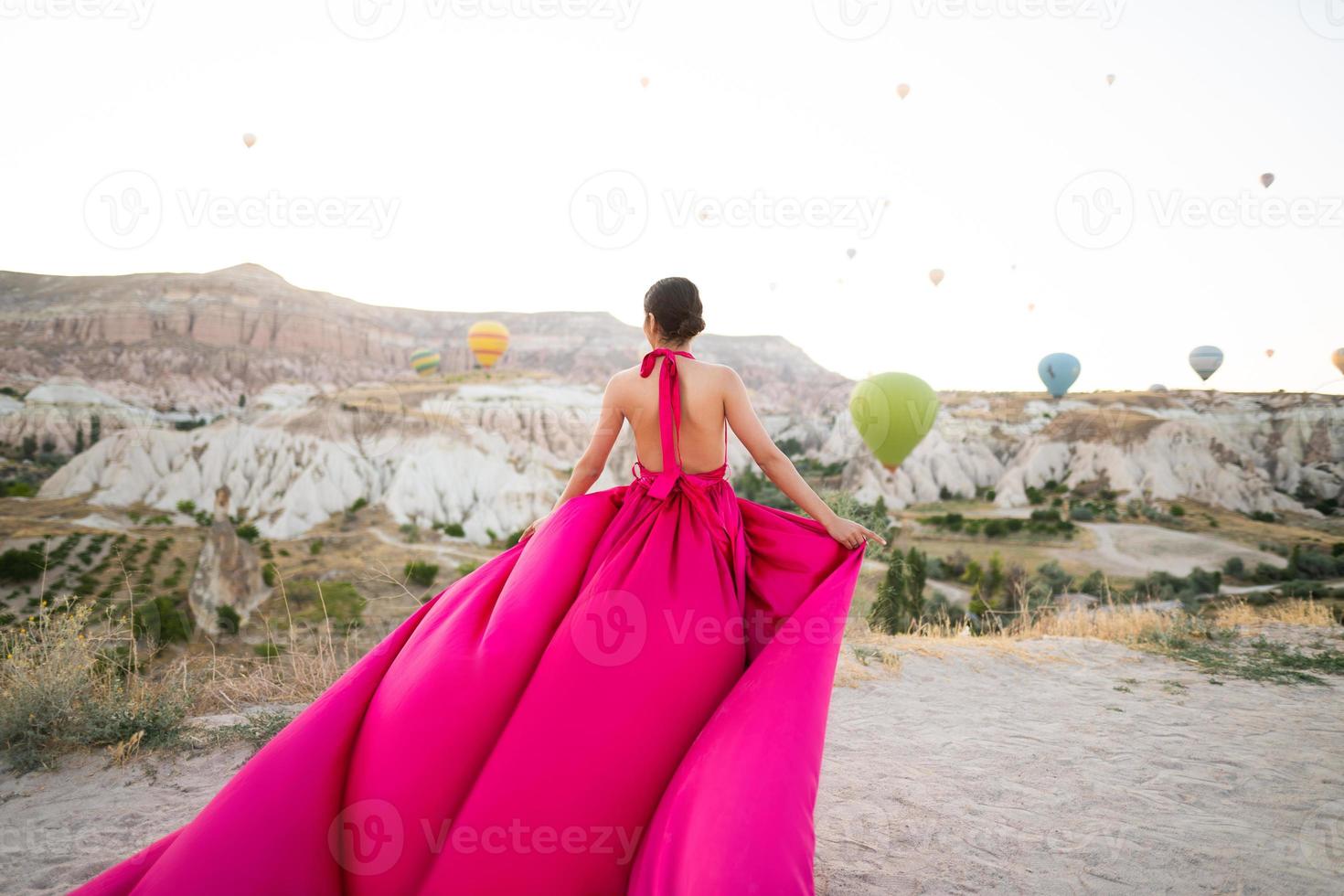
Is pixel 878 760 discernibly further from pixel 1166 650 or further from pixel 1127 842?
pixel 1166 650

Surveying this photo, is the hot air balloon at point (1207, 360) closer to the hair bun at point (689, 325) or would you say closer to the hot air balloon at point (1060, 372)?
the hot air balloon at point (1060, 372)

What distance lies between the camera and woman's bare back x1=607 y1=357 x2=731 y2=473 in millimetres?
2480

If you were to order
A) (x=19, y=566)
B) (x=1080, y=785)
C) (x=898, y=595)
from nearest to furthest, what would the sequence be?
1. (x=1080, y=785)
2. (x=898, y=595)
3. (x=19, y=566)

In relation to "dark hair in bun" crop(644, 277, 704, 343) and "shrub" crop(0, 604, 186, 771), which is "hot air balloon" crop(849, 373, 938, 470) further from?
"dark hair in bun" crop(644, 277, 704, 343)

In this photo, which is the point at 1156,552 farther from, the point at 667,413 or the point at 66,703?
the point at 66,703

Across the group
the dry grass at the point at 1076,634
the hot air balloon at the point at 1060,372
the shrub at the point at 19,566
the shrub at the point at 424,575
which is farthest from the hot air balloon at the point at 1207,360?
the shrub at the point at 19,566

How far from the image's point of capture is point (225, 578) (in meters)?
33.4

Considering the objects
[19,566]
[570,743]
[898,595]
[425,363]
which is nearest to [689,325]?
[570,743]

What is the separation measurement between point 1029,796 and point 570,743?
7.84 ft

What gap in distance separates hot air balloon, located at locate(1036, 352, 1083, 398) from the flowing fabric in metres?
37.5

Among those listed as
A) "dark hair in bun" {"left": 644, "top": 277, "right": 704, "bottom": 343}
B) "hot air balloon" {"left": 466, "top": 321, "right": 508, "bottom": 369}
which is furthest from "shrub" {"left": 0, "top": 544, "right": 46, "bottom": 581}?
"dark hair in bun" {"left": 644, "top": 277, "right": 704, "bottom": 343}

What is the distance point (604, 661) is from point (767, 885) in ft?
2.15

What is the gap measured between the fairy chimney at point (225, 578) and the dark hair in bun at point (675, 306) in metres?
32.5

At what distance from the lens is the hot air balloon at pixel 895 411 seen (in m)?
17.7
